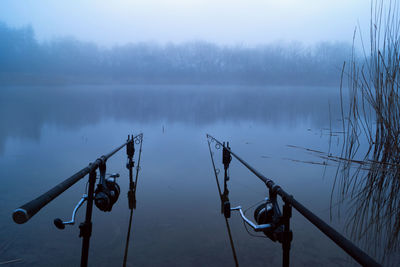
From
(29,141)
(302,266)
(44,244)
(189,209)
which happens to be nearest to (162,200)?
(189,209)

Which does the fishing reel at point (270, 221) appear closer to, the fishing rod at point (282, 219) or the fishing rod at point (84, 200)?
the fishing rod at point (282, 219)

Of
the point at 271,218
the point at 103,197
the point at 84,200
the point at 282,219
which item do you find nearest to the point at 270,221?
the point at 271,218

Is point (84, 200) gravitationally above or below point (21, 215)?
below

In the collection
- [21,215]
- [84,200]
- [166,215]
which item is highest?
[21,215]

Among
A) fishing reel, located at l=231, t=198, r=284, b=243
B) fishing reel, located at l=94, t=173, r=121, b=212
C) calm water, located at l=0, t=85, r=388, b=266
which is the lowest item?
calm water, located at l=0, t=85, r=388, b=266

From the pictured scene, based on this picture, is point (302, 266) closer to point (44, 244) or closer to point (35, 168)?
point (44, 244)

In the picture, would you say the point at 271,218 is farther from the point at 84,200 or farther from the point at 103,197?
the point at 103,197

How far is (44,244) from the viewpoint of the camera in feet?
12.9

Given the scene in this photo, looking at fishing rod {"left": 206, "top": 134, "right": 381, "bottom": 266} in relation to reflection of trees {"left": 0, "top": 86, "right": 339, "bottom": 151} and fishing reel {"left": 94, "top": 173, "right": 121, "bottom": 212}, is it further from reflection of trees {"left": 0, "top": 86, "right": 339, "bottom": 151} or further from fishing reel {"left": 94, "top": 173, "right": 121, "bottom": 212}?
reflection of trees {"left": 0, "top": 86, "right": 339, "bottom": 151}

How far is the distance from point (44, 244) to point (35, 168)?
625cm

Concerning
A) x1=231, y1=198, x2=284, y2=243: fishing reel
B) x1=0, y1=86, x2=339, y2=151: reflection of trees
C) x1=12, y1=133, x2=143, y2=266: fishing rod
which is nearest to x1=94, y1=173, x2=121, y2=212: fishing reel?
x1=12, y1=133, x2=143, y2=266: fishing rod

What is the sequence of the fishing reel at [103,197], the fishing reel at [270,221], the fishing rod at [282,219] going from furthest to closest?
1. the fishing reel at [103,197]
2. the fishing reel at [270,221]
3. the fishing rod at [282,219]

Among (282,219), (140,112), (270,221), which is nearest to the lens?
(282,219)

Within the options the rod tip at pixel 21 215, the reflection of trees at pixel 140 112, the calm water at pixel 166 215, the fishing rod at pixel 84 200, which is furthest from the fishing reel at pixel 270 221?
the reflection of trees at pixel 140 112
